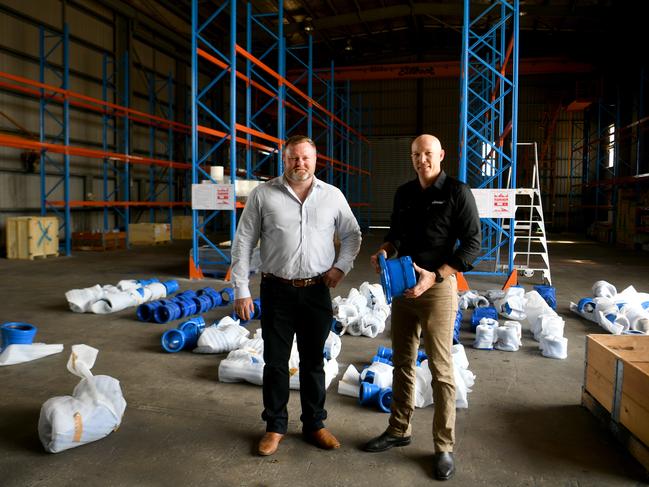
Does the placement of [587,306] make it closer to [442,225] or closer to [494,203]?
[494,203]

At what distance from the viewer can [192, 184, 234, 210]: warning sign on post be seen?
10109mm

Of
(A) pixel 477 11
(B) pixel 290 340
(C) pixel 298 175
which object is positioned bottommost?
(B) pixel 290 340

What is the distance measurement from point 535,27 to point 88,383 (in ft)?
85.5

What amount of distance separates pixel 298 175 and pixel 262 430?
1889mm

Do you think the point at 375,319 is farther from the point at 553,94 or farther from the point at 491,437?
the point at 553,94

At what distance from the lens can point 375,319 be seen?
6.63 metres

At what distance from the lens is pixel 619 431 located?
3.62 meters

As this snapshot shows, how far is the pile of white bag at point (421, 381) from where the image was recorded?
4250mm

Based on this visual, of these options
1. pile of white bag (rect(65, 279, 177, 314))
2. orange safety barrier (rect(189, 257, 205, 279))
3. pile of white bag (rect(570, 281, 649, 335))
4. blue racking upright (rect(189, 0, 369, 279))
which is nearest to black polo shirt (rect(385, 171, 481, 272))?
pile of white bag (rect(570, 281, 649, 335))

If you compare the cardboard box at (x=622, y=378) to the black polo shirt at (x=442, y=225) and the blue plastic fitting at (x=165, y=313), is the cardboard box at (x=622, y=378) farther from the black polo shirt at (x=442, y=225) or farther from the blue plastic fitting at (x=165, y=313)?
the blue plastic fitting at (x=165, y=313)

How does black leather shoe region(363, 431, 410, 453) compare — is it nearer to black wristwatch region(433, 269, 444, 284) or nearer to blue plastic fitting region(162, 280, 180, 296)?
black wristwatch region(433, 269, 444, 284)

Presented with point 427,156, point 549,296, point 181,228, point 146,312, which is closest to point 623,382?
point 427,156

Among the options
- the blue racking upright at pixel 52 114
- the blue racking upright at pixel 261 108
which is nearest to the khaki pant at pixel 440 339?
the blue racking upright at pixel 261 108

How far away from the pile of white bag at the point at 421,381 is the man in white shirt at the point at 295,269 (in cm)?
93
